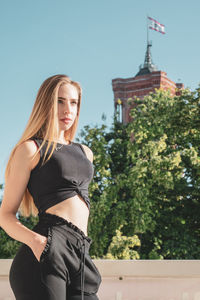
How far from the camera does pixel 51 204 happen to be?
65.9 inches

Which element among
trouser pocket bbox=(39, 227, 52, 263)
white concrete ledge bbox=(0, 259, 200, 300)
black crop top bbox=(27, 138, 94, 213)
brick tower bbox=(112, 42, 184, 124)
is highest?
brick tower bbox=(112, 42, 184, 124)

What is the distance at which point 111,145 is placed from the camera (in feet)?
54.9

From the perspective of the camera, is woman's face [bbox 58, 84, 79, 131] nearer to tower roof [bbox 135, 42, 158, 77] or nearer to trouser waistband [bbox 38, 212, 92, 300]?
trouser waistband [bbox 38, 212, 92, 300]

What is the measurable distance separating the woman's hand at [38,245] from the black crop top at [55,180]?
0.17 meters

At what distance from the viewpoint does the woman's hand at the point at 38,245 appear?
60.4 inches

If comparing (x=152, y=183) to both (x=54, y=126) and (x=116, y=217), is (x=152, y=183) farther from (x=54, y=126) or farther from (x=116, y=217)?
(x=54, y=126)

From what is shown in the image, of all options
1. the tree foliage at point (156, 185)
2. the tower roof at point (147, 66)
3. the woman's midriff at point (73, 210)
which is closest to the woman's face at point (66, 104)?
the woman's midriff at point (73, 210)

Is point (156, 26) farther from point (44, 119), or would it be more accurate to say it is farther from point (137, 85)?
point (44, 119)

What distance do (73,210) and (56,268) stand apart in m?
0.27

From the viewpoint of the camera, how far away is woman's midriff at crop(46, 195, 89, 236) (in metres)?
1.68

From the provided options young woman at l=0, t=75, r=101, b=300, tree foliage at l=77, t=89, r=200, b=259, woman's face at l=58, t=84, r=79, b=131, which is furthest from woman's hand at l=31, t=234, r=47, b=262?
tree foliage at l=77, t=89, r=200, b=259

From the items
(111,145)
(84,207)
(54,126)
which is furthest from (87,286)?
(111,145)

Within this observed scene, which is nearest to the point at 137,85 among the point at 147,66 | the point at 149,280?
the point at 147,66

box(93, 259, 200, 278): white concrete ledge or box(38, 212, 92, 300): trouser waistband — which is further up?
box(38, 212, 92, 300): trouser waistband
